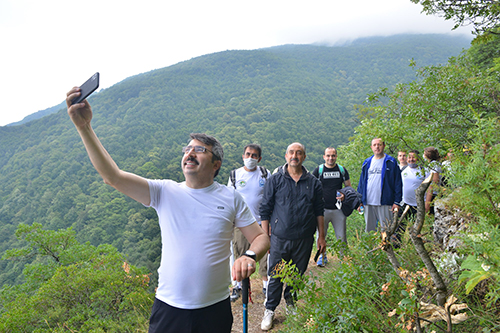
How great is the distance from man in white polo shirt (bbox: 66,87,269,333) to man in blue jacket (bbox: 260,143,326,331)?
1.40 metres

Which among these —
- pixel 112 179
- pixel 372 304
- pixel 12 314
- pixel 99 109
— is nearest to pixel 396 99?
pixel 372 304

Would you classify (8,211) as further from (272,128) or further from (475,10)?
(475,10)

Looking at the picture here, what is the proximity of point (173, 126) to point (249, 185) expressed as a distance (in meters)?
65.1

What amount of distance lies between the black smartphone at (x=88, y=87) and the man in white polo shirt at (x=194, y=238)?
24cm

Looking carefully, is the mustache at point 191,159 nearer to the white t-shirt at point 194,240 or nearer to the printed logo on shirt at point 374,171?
the white t-shirt at point 194,240

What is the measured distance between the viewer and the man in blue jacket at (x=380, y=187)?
14.4 ft

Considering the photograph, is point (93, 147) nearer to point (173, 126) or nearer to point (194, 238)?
point (194, 238)

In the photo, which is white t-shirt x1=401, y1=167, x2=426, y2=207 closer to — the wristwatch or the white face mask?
the white face mask

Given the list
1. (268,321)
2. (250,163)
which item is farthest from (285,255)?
(250,163)

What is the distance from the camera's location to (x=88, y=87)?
1.40 metres

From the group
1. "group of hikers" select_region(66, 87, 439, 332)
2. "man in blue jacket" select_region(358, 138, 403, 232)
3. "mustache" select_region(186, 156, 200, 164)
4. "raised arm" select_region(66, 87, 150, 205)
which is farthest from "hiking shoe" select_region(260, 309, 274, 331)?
"raised arm" select_region(66, 87, 150, 205)

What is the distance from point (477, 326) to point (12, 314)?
12.9 metres

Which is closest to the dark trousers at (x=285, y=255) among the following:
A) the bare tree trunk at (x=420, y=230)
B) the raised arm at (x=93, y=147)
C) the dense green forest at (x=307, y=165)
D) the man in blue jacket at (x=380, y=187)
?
the dense green forest at (x=307, y=165)

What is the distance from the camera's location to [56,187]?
150ft
